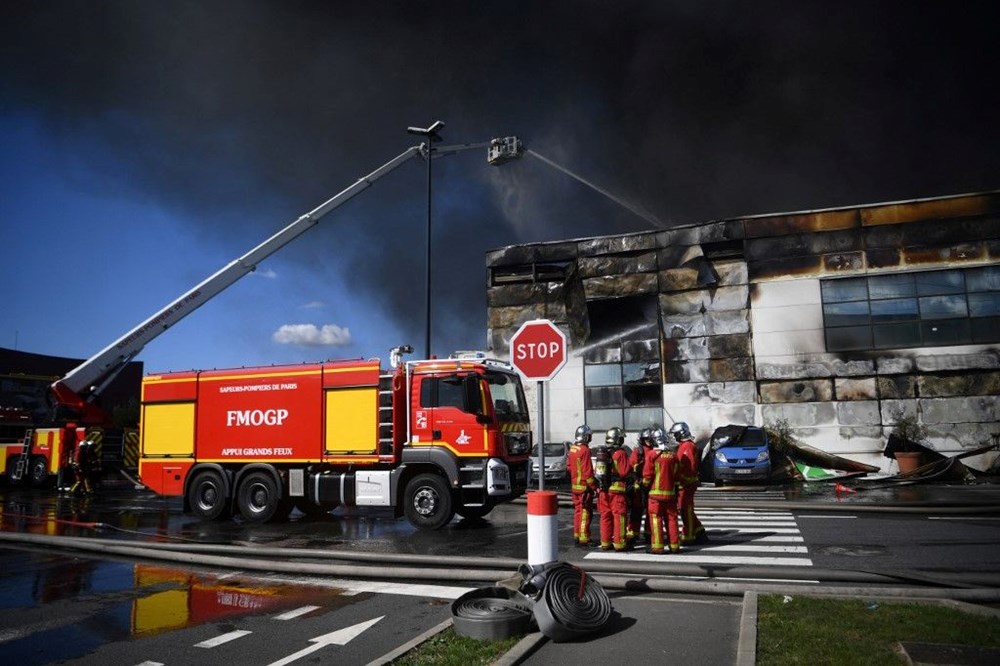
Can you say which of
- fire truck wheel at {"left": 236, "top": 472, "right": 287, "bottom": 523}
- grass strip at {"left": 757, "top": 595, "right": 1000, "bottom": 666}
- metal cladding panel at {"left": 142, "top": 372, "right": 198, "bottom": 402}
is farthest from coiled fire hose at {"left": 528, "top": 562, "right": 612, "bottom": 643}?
metal cladding panel at {"left": 142, "top": 372, "right": 198, "bottom": 402}

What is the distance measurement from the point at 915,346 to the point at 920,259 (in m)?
3.03

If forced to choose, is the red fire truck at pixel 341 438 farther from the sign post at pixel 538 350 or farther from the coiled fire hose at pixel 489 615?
the coiled fire hose at pixel 489 615

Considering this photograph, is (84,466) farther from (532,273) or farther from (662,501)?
(532,273)

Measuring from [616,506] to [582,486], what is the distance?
0.58 meters

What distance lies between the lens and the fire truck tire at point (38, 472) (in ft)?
71.4

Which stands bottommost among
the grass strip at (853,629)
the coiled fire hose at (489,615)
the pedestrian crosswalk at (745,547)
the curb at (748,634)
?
A: the pedestrian crosswalk at (745,547)

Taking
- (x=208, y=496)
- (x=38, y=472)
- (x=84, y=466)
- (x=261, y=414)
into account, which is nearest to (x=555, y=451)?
(x=261, y=414)

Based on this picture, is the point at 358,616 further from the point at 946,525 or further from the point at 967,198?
the point at 967,198

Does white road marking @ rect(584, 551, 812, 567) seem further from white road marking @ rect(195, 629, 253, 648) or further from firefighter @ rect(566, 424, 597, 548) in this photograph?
white road marking @ rect(195, 629, 253, 648)

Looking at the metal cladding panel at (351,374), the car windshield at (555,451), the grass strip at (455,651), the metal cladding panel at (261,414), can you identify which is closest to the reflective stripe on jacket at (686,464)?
the grass strip at (455,651)

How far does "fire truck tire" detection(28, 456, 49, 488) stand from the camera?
21.8m

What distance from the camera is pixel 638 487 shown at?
967 centimetres

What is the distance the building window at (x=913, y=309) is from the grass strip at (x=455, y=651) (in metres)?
22.8

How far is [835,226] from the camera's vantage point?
24.5 m
